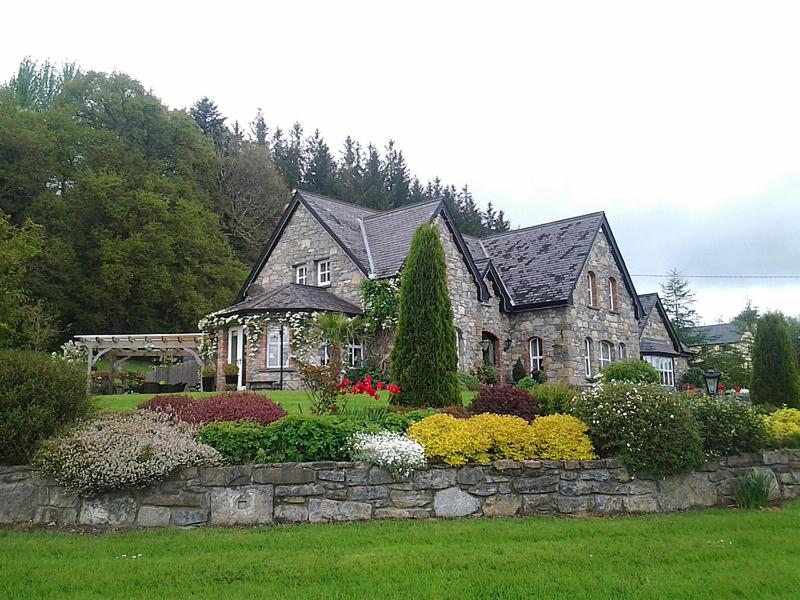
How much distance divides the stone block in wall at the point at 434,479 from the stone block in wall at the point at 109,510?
3058 mm

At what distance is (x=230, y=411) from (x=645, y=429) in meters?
5.53

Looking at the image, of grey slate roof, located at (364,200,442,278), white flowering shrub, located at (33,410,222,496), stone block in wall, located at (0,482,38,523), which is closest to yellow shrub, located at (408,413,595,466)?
white flowering shrub, located at (33,410,222,496)

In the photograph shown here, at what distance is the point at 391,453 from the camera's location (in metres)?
7.46

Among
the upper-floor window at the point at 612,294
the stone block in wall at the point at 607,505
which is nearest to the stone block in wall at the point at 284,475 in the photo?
the stone block in wall at the point at 607,505

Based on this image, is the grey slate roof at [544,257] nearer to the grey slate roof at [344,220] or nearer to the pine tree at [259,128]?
the grey slate roof at [344,220]

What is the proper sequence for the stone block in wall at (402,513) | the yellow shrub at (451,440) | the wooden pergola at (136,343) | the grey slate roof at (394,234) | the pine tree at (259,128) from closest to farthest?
the stone block in wall at (402,513), the yellow shrub at (451,440), the wooden pergola at (136,343), the grey slate roof at (394,234), the pine tree at (259,128)

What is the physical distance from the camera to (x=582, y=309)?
26516mm

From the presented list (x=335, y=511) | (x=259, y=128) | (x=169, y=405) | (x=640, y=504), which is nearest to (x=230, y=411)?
(x=169, y=405)

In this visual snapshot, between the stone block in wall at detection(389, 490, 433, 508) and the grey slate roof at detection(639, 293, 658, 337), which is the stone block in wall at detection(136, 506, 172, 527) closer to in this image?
the stone block in wall at detection(389, 490, 433, 508)

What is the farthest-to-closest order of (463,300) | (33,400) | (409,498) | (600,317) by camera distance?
(600,317)
(463,300)
(33,400)
(409,498)

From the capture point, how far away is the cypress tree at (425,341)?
11.9m

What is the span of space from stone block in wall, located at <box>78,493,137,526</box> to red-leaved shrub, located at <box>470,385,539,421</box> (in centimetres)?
497

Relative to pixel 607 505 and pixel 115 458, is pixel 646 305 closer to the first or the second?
pixel 607 505

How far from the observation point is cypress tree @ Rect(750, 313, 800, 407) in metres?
14.9
